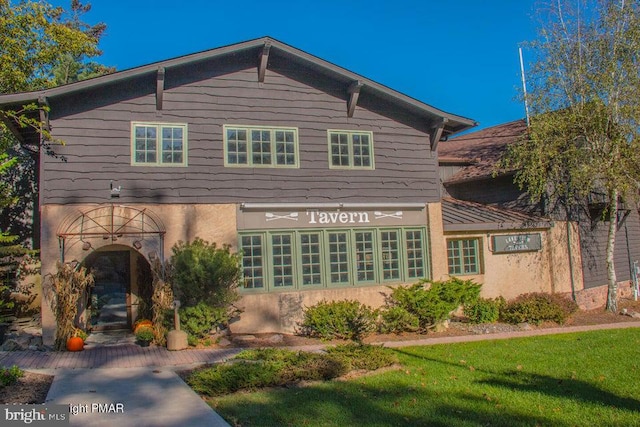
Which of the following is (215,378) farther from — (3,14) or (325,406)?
(3,14)

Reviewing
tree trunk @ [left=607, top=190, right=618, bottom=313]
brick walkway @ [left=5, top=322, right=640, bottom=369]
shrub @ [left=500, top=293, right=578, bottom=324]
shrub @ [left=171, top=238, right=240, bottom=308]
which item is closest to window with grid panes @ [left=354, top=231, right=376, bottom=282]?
brick walkway @ [left=5, top=322, right=640, bottom=369]

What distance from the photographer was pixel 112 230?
457 inches

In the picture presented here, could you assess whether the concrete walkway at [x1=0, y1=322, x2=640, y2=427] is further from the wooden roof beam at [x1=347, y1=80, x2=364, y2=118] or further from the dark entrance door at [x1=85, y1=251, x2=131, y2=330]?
the wooden roof beam at [x1=347, y1=80, x2=364, y2=118]

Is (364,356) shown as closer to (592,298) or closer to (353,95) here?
(353,95)

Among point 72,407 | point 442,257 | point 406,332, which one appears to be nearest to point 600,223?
point 442,257

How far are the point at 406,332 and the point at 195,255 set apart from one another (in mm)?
5502

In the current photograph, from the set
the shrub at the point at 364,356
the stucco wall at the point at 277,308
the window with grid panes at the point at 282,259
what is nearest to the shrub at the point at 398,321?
the stucco wall at the point at 277,308

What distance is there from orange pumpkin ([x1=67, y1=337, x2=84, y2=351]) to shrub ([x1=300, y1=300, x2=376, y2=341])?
480cm

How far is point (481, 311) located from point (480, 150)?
7694 mm

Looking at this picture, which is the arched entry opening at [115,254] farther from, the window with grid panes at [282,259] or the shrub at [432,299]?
the shrub at [432,299]

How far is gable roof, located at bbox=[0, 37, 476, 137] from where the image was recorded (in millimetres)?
11352

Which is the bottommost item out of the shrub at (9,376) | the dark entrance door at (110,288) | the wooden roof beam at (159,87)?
the shrub at (9,376)

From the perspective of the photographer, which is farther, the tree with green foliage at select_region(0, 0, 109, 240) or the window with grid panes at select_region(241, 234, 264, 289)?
the tree with green foliage at select_region(0, 0, 109, 240)

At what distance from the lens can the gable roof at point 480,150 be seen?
18.6 meters
